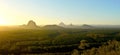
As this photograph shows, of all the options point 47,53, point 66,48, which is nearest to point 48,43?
point 66,48

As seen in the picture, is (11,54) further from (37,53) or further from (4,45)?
(4,45)

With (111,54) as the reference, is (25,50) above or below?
below

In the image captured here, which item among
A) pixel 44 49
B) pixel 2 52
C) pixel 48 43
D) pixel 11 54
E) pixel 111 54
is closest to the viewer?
pixel 111 54

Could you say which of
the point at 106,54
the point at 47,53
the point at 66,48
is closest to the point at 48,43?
the point at 66,48

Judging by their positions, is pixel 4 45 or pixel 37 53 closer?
pixel 37 53

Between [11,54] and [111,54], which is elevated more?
[111,54]

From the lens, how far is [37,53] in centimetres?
5531

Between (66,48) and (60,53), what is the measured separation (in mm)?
6660

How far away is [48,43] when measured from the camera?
2699 inches

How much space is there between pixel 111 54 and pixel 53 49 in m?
36.5

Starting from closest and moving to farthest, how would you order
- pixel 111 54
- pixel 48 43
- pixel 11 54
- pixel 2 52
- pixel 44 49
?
pixel 111 54 < pixel 11 54 < pixel 2 52 < pixel 44 49 < pixel 48 43

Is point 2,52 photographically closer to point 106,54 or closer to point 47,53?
point 47,53

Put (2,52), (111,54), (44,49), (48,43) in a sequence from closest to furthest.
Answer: (111,54) < (2,52) < (44,49) < (48,43)

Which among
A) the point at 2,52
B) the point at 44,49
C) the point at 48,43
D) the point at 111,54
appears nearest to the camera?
the point at 111,54
